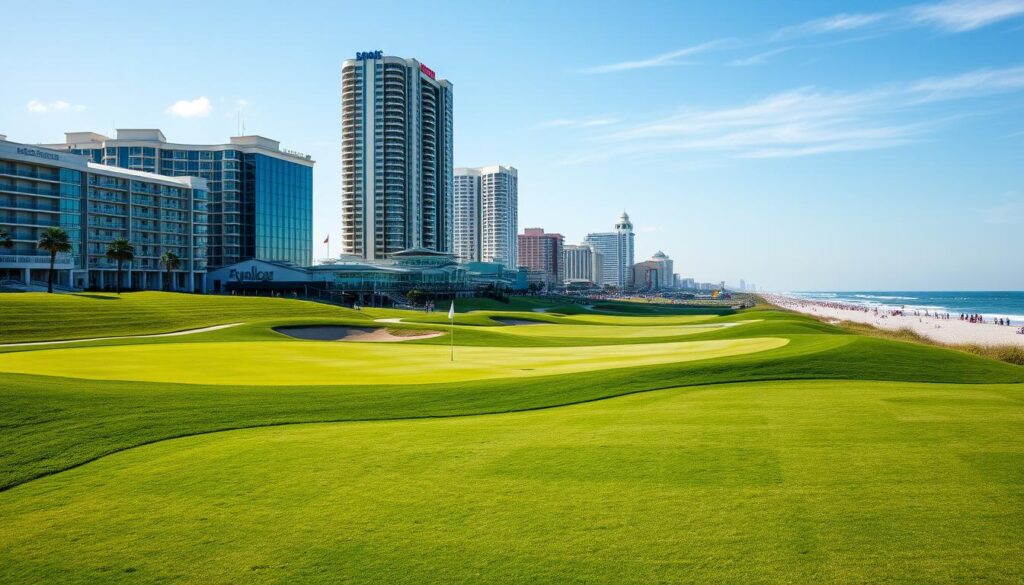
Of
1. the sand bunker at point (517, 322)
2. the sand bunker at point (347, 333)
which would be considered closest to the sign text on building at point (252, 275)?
the sand bunker at point (517, 322)

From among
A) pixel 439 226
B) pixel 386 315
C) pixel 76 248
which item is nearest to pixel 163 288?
pixel 76 248

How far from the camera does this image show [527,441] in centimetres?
1345

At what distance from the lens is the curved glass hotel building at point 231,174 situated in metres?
146

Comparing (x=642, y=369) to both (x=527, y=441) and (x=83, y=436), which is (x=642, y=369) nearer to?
(x=527, y=441)

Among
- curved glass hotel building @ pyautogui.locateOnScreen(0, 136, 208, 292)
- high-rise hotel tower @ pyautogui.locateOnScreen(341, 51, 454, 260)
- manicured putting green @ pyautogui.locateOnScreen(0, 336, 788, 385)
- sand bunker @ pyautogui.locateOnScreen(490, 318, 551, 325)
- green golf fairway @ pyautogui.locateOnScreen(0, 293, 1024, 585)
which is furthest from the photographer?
high-rise hotel tower @ pyautogui.locateOnScreen(341, 51, 454, 260)

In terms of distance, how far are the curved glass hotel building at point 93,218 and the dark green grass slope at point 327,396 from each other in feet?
263

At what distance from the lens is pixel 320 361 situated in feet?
101

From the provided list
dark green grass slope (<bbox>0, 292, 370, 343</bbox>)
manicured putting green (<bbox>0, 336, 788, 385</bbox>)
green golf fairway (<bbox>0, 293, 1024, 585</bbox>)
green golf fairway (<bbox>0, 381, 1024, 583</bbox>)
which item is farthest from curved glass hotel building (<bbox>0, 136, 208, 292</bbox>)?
green golf fairway (<bbox>0, 381, 1024, 583</bbox>)

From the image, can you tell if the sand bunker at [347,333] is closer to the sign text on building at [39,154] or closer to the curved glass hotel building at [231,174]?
the sign text on building at [39,154]

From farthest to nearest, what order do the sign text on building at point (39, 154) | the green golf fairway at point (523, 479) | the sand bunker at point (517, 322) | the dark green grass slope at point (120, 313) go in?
the sign text on building at point (39, 154) → the sand bunker at point (517, 322) → the dark green grass slope at point (120, 313) → the green golf fairway at point (523, 479)

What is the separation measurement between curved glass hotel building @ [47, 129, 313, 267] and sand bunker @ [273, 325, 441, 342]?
363 feet

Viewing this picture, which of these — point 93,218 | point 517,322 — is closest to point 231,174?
point 93,218

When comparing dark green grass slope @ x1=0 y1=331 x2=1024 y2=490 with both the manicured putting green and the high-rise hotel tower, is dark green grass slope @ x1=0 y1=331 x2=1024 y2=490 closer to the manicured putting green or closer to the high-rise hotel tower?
the manicured putting green

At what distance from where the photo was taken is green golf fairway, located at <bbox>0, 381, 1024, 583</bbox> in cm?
777
